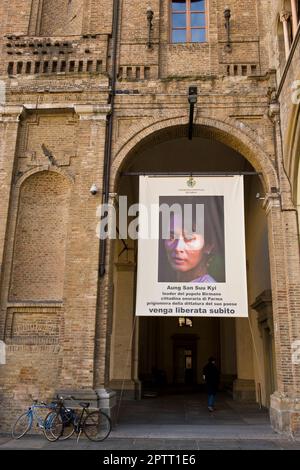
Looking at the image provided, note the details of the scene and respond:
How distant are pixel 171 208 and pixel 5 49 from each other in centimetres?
648

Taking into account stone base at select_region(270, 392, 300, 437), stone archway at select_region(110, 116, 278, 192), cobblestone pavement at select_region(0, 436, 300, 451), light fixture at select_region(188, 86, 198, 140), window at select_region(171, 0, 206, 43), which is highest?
window at select_region(171, 0, 206, 43)

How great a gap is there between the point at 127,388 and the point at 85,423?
7.19m

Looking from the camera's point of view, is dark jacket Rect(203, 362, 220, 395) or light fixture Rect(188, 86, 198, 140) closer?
light fixture Rect(188, 86, 198, 140)

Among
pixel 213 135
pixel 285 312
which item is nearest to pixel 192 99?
pixel 213 135

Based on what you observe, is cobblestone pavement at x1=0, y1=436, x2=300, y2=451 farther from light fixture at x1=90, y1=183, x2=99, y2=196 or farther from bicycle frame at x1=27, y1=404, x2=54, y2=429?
light fixture at x1=90, y1=183, x2=99, y2=196

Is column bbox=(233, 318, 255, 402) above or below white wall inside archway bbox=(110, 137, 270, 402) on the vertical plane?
below

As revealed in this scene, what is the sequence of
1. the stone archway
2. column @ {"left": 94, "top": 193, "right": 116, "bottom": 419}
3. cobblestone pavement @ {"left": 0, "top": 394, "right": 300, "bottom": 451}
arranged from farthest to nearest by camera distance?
the stone archway, column @ {"left": 94, "top": 193, "right": 116, "bottom": 419}, cobblestone pavement @ {"left": 0, "top": 394, "right": 300, "bottom": 451}

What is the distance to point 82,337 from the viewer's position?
10000 millimetres

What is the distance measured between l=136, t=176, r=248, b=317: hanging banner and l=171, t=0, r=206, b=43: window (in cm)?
457

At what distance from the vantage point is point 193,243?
34.7 ft

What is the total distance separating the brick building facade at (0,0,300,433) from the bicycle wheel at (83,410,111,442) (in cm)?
38

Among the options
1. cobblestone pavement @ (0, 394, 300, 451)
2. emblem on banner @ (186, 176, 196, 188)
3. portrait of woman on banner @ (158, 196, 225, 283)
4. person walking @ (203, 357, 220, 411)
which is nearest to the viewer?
cobblestone pavement @ (0, 394, 300, 451)

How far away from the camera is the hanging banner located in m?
10.1

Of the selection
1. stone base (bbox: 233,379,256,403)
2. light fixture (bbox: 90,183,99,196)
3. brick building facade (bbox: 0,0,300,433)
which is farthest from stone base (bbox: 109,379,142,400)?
light fixture (bbox: 90,183,99,196)
